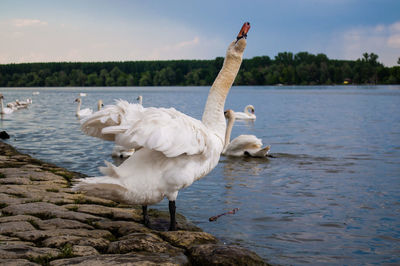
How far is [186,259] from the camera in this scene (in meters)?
4.20

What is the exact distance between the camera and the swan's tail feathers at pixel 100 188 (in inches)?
173

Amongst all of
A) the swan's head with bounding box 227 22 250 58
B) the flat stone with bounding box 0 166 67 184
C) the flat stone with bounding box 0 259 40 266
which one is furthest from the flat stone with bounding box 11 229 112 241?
the flat stone with bounding box 0 166 67 184

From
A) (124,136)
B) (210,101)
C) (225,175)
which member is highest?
(210,101)

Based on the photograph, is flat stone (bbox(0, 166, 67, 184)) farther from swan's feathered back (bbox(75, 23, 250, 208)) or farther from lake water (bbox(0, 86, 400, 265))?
swan's feathered back (bbox(75, 23, 250, 208))

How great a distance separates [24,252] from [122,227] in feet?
4.59

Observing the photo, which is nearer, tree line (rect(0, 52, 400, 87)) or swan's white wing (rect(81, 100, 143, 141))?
swan's white wing (rect(81, 100, 143, 141))

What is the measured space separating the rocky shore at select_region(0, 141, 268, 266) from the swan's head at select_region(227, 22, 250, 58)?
231cm

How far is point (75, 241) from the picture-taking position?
14.3 feet

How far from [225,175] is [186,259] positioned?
6.75m

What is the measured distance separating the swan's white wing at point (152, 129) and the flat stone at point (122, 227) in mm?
1059

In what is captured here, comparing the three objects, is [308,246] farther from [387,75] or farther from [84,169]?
[387,75]

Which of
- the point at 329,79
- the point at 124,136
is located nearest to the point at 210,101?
the point at 124,136

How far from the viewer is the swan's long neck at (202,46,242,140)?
541 cm

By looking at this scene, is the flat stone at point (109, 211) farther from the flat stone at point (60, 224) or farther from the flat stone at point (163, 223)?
the flat stone at point (60, 224)
